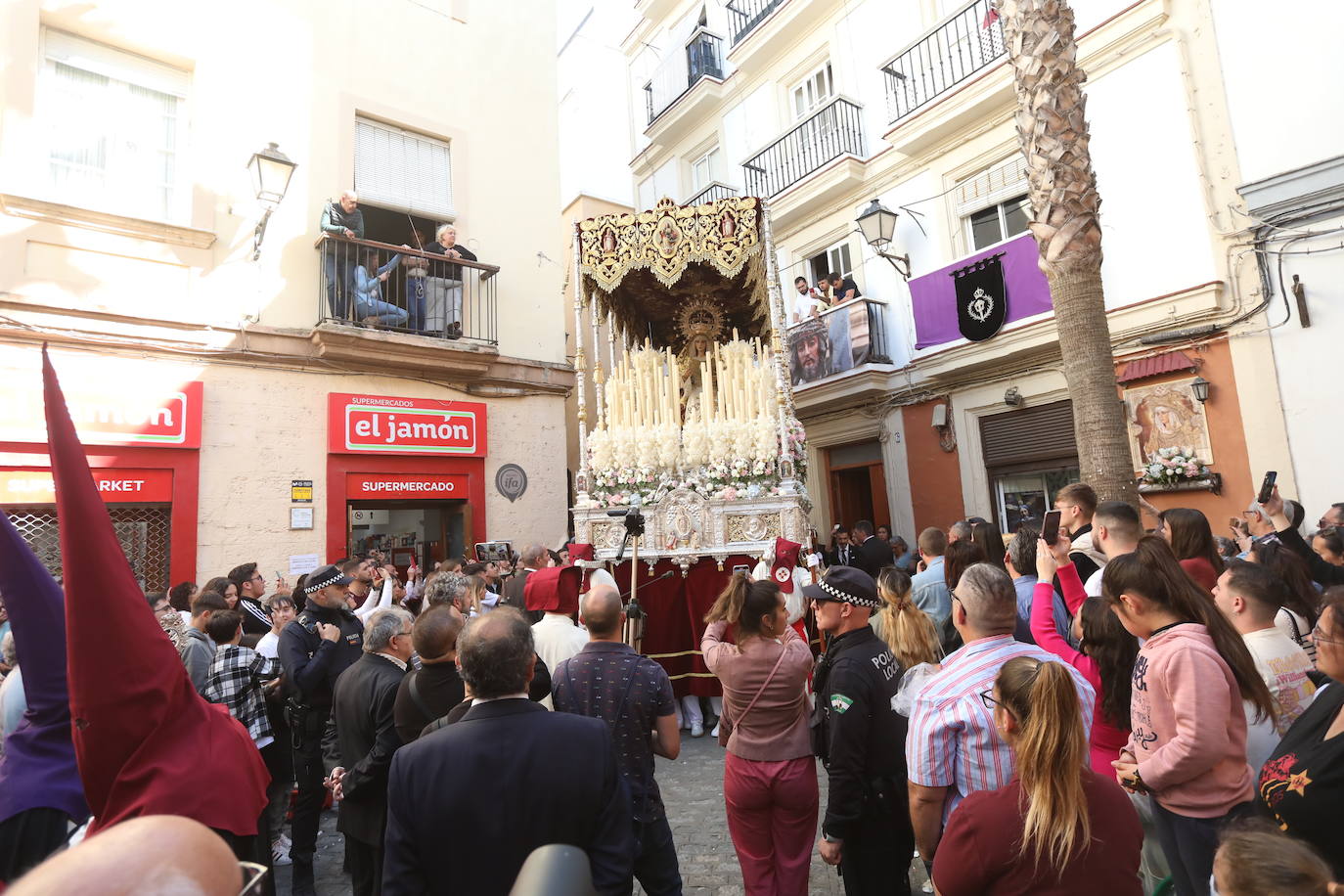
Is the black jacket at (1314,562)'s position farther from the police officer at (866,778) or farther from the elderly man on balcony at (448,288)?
the elderly man on balcony at (448,288)

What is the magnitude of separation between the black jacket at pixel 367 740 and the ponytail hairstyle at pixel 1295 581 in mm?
3981

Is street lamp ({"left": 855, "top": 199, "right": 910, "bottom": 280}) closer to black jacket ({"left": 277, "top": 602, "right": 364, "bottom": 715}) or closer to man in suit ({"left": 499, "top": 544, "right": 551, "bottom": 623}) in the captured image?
man in suit ({"left": 499, "top": 544, "right": 551, "bottom": 623})

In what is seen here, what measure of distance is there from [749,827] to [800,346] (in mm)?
10580

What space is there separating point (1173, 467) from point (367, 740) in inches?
352

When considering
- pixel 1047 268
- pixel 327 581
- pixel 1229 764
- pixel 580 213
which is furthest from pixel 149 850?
pixel 580 213

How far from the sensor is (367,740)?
10.8ft

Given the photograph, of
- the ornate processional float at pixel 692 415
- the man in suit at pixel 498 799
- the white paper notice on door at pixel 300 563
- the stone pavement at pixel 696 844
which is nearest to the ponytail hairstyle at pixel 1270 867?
the man in suit at pixel 498 799

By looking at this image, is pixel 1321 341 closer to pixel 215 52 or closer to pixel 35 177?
pixel 215 52

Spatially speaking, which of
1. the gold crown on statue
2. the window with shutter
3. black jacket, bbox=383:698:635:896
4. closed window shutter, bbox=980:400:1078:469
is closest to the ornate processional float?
the gold crown on statue

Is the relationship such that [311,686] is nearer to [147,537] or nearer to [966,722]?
[966,722]

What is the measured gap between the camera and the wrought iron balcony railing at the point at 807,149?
42.2ft

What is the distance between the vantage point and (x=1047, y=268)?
217 inches

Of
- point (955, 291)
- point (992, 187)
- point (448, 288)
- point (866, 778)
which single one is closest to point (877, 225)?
point (955, 291)

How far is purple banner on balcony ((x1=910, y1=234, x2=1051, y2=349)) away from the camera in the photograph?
32.9 ft
